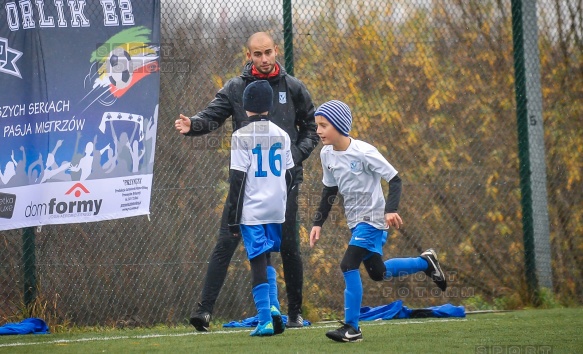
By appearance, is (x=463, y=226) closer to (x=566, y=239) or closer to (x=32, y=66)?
(x=566, y=239)

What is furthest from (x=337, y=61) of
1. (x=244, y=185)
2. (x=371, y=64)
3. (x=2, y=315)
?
(x=2, y=315)

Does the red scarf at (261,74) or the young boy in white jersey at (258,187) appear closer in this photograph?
the young boy in white jersey at (258,187)

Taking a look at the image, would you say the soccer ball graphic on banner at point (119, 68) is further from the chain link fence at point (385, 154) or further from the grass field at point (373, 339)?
the grass field at point (373, 339)

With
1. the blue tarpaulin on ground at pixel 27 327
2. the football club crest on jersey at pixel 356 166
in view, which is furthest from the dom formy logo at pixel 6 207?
the football club crest on jersey at pixel 356 166

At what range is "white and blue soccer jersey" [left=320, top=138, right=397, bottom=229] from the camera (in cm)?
570

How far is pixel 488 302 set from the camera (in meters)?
8.55

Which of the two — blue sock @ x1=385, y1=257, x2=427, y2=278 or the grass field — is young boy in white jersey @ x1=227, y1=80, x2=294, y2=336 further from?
blue sock @ x1=385, y1=257, x2=427, y2=278

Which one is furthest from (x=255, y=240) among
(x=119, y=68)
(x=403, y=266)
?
(x=119, y=68)

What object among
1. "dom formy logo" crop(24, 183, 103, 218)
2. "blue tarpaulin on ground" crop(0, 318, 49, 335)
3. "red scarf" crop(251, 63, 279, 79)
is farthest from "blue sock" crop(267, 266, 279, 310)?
"blue tarpaulin on ground" crop(0, 318, 49, 335)

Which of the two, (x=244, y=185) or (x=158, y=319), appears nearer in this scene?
(x=244, y=185)

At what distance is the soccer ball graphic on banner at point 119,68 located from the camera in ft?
24.1

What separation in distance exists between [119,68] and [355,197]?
8.52ft

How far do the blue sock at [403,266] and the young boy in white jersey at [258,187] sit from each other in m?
1.31

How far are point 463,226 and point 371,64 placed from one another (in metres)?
1.78
